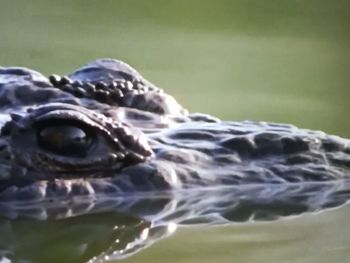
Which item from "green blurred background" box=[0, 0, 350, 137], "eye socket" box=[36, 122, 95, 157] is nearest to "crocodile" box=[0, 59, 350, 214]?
"eye socket" box=[36, 122, 95, 157]

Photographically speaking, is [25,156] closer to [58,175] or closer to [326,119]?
[58,175]

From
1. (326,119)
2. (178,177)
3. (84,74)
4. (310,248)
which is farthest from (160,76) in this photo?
(310,248)

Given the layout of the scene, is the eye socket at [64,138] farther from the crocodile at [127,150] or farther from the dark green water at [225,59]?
the dark green water at [225,59]

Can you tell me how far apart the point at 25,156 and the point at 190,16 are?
21.3ft

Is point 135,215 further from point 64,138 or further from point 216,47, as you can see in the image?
point 216,47

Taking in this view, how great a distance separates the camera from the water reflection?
2436 millimetres

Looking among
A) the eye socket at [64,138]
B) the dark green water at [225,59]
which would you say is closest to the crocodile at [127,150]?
the eye socket at [64,138]

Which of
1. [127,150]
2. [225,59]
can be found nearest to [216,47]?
[225,59]

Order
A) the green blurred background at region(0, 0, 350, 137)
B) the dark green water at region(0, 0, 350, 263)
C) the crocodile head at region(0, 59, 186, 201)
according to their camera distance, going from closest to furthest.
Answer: the dark green water at region(0, 0, 350, 263) → the crocodile head at region(0, 59, 186, 201) → the green blurred background at region(0, 0, 350, 137)

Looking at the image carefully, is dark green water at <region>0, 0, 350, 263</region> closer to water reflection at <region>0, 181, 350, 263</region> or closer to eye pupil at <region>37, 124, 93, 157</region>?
water reflection at <region>0, 181, 350, 263</region>

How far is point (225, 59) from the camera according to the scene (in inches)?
273

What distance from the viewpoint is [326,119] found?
15.0ft

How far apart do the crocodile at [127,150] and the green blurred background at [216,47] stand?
4.16 ft

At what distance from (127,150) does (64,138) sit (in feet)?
0.43
